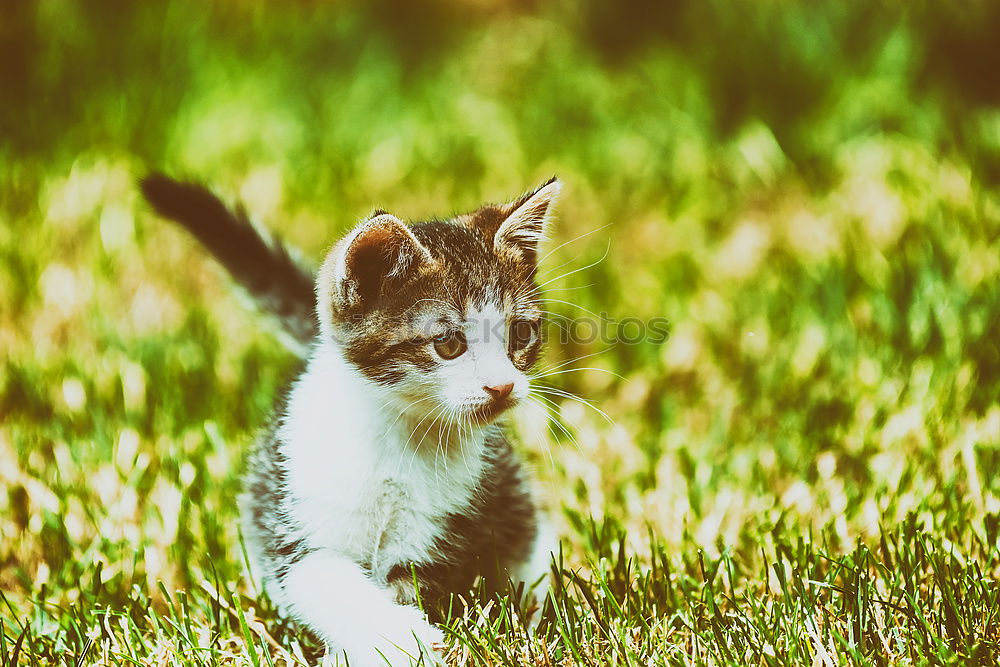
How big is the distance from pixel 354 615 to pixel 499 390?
53 centimetres

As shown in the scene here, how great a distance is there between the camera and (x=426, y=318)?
1.98 m

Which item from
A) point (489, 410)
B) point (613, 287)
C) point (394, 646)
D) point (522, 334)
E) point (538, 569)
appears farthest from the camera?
point (613, 287)

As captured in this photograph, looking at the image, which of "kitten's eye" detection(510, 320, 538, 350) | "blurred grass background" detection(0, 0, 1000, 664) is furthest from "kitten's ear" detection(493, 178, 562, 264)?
"blurred grass background" detection(0, 0, 1000, 664)

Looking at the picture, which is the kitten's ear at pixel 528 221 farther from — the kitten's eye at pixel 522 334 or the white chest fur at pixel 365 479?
the white chest fur at pixel 365 479

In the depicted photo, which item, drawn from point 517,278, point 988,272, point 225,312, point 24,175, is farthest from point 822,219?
point 24,175

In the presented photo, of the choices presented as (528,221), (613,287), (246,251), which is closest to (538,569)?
(528,221)

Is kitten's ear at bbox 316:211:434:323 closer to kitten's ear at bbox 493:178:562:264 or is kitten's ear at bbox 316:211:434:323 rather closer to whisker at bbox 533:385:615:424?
kitten's ear at bbox 493:178:562:264

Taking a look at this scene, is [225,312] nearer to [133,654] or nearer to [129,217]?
[129,217]

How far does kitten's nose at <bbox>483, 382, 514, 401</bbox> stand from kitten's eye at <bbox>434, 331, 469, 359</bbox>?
130 millimetres

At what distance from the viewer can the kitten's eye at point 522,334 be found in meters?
2.11

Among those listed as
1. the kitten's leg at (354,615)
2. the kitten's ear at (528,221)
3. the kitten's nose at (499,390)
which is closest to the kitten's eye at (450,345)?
the kitten's nose at (499,390)

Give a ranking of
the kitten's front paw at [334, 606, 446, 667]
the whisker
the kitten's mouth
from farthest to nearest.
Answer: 1. the whisker
2. the kitten's mouth
3. the kitten's front paw at [334, 606, 446, 667]

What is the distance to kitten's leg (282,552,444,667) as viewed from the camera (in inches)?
71.9

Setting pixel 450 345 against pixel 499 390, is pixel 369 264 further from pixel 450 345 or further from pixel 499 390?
pixel 499 390
